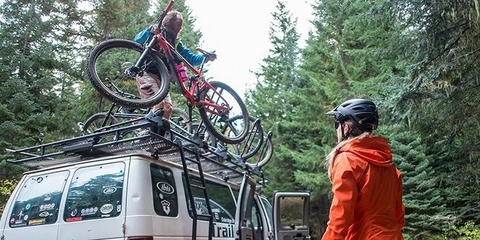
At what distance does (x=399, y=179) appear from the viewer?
107 inches

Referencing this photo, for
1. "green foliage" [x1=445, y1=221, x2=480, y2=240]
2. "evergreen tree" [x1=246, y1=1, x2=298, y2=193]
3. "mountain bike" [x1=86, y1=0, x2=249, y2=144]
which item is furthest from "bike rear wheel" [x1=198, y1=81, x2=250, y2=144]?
"evergreen tree" [x1=246, y1=1, x2=298, y2=193]

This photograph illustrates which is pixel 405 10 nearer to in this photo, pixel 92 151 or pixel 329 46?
pixel 92 151

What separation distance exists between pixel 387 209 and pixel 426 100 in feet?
20.2

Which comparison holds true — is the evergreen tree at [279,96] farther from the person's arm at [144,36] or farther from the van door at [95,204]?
the van door at [95,204]

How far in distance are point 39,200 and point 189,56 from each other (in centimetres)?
262

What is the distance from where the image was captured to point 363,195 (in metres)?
2.38

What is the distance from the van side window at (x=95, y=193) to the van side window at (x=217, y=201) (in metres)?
→ 0.73

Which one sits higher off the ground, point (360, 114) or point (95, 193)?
point (360, 114)

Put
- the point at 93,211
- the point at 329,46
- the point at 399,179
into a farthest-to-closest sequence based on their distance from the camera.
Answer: the point at 329,46 < the point at 93,211 < the point at 399,179

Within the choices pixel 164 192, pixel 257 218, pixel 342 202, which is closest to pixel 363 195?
pixel 342 202

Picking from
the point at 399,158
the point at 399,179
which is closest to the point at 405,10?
the point at 399,179

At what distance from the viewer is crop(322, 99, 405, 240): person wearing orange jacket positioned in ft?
7.47

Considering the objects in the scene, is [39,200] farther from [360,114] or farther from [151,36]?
[360,114]

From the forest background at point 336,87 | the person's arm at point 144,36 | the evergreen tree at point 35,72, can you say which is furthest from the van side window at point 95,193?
the evergreen tree at point 35,72
